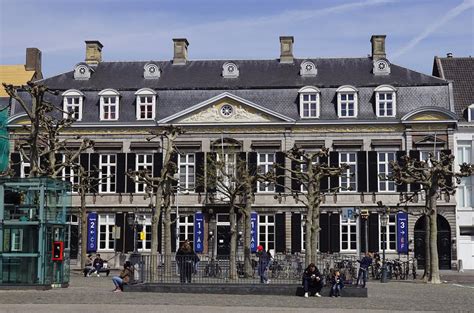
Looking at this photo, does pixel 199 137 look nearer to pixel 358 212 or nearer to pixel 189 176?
pixel 189 176

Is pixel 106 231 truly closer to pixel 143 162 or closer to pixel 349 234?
pixel 143 162

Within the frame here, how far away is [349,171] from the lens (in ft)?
173

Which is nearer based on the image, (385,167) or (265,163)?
(385,167)

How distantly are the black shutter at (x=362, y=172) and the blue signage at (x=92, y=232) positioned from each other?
56.8 ft

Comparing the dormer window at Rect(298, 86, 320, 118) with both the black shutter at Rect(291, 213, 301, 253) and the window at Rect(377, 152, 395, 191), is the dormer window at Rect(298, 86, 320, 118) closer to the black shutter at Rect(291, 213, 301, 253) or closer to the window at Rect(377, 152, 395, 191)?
the window at Rect(377, 152, 395, 191)

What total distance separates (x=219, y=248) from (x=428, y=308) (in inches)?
1214

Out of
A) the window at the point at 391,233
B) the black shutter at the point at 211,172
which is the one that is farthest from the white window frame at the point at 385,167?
the black shutter at the point at 211,172

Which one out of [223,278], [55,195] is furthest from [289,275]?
[55,195]

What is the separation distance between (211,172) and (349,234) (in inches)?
386


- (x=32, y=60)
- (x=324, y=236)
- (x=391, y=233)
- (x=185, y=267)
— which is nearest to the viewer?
(x=185, y=267)

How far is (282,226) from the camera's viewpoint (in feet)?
173

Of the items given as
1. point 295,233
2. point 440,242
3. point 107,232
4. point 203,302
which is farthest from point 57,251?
point 440,242

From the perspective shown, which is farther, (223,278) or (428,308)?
(223,278)

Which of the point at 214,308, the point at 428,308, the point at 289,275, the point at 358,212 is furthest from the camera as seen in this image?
the point at 358,212
